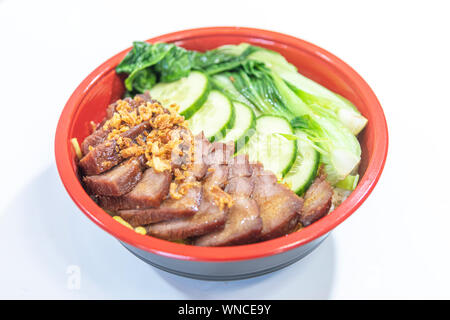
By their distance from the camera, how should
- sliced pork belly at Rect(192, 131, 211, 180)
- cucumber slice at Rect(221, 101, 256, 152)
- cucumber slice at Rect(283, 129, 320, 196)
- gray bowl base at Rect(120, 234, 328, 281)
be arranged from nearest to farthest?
1. gray bowl base at Rect(120, 234, 328, 281)
2. sliced pork belly at Rect(192, 131, 211, 180)
3. cucumber slice at Rect(283, 129, 320, 196)
4. cucumber slice at Rect(221, 101, 256, 152)

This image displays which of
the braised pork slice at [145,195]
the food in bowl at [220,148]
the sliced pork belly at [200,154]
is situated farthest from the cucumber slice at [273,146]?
the braised pork slice at [145,195]

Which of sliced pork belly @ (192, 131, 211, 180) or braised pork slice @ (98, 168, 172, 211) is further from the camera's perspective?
sliced pork belly @ (192, 131, 211, 180)

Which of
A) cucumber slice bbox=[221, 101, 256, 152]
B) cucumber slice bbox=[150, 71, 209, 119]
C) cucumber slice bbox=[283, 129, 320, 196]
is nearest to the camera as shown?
cucumber slice bbox=[283, 129, 320, 196]

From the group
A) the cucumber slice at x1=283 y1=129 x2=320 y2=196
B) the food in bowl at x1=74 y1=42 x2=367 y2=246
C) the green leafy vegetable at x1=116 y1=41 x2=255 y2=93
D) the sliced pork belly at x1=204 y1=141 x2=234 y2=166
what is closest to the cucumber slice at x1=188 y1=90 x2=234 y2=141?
the food in bowl at x1=74 y1=42 x2=367 y2=246

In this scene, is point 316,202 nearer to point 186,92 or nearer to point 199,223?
point 199,223

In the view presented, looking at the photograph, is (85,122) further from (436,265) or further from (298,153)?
(436,265)

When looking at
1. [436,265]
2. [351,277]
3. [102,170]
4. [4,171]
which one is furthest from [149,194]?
[436,265]

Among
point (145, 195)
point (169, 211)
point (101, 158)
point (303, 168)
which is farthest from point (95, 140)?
point (303, 168)

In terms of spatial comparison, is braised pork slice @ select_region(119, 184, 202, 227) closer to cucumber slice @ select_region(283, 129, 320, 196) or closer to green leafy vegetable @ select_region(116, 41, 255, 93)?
Result: cucumber slice @ select_region(283, 129, 320, 196)

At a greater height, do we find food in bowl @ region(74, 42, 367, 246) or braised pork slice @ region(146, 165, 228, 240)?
food in bowl @ region(74, 42, 367, 246)
